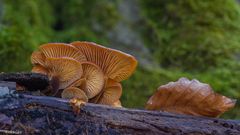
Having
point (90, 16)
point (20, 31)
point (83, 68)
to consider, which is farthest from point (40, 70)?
point (90, 16)

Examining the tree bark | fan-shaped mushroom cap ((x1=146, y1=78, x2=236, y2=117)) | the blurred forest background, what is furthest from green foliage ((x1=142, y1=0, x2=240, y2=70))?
the tree bark

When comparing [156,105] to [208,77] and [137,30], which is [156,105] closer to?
[208,77]

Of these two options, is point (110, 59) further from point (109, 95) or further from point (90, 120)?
point (90, 120)

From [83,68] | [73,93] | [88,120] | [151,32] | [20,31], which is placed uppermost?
[151,32]

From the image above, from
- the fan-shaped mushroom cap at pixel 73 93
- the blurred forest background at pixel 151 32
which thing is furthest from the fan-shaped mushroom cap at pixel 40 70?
the blurred forest background at pixel 151 32

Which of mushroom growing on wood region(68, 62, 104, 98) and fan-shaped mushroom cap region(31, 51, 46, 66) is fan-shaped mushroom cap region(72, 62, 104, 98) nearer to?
mushroom growing on wood region(68, 62, 104, 98)

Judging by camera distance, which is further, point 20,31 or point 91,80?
point 20,31
